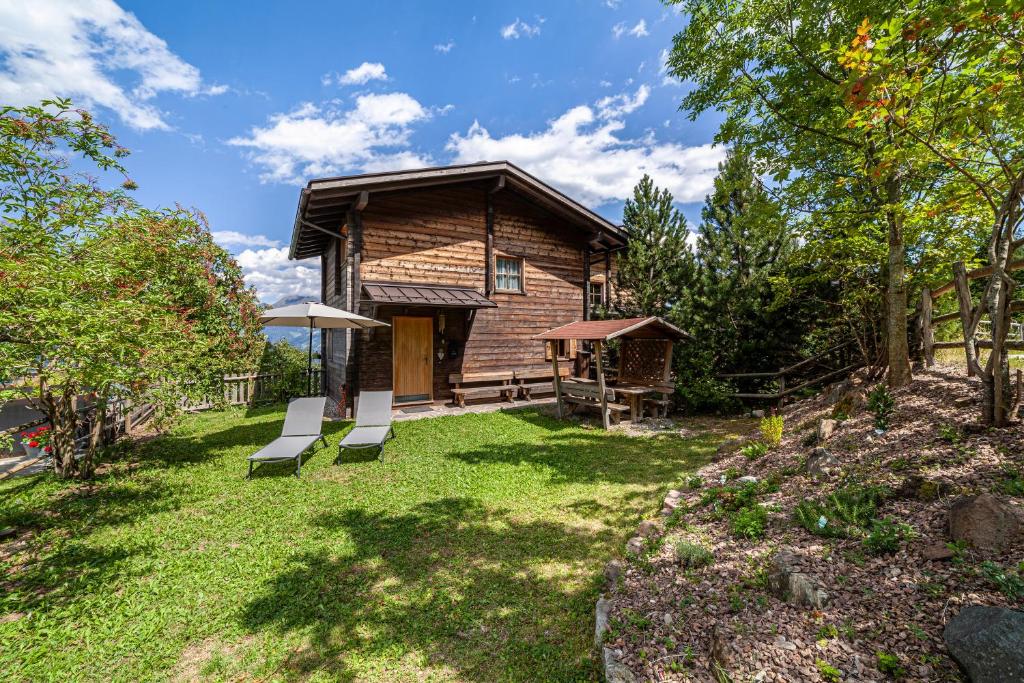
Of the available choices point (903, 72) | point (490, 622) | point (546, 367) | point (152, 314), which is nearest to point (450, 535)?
point (490, 622)

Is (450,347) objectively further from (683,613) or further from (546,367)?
(683,613)

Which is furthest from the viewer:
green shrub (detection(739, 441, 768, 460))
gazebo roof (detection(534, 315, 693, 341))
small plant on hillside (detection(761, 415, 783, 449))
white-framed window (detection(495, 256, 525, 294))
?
white-framed window (detection(495, 256, 525, 294))

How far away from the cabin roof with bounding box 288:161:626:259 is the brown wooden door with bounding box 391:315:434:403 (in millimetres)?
2911

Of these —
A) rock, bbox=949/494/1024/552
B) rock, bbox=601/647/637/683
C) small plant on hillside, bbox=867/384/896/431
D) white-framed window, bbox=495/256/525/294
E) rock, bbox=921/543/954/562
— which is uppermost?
white-framed window, bbox=495/256/525/294

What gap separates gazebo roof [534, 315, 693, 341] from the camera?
859 cm

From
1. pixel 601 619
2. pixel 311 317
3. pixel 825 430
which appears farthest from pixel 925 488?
pixel 311 317

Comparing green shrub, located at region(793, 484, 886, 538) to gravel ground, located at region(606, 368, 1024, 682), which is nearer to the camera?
gravel ground, located at region(606, 368, 1024, 682)

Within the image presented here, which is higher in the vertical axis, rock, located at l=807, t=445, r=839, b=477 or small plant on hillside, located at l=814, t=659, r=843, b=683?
rock, located at l=807, t=445, r=839, b=477

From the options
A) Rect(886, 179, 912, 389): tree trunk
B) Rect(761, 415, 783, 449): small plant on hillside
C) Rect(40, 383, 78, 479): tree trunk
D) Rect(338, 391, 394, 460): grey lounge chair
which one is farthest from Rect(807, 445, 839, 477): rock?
Rect(40, 383, 78, 479): tree trunk

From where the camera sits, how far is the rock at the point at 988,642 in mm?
1678

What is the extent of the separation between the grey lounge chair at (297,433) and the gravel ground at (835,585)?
5.44 meters

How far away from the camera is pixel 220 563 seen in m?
3.88

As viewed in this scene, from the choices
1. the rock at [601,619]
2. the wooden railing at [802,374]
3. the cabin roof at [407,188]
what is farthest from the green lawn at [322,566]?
the cabin roof at [407,188]

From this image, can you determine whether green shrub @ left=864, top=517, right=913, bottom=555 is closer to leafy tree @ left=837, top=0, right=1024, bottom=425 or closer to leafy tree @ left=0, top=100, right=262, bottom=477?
leafy tree @ left=837, top=0, right=1024, bottom=425
